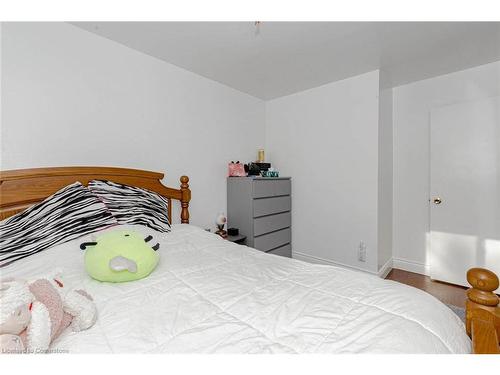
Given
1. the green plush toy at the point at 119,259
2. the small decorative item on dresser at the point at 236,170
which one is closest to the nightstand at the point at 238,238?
the small decorative item on dresser at the point at 236,170

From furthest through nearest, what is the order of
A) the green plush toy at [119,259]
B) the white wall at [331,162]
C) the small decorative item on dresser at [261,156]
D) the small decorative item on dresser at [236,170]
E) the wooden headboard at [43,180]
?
the small decorative item on dresser at [261,156]
the small decorative item on dresser at [236,170]
the white wall at [331,162]
the wooden headboard at [43,180]
the green plush toy at [119,259]

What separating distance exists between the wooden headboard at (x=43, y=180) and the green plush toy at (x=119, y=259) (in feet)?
2.42

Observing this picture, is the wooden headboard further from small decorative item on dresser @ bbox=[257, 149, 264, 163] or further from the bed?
small decorative item on dresser @ bbox=[257, 149, 264, 163]

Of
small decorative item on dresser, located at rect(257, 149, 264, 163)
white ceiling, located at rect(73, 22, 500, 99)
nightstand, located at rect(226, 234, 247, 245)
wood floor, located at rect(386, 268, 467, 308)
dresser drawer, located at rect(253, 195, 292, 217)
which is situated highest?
white ceiling, located at rect(73, 22, 500, 99)

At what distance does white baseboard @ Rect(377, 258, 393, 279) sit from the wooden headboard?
8.36 feet

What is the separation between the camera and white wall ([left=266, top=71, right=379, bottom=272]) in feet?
8.63

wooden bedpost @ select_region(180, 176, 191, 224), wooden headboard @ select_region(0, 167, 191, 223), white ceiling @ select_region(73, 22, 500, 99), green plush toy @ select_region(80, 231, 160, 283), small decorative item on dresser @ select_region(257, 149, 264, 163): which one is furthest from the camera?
small decorative item on dresser @ select_region(257, 149, 264, 163)

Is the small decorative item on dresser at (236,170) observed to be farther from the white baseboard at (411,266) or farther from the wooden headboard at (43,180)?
the white baseboard at (411,266)

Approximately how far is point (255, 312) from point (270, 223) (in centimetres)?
206

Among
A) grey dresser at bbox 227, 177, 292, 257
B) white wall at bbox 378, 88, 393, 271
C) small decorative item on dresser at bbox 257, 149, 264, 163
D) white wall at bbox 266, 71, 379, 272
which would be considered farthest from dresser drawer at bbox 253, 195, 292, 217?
white wall at bbox 378, 88, 393, 271

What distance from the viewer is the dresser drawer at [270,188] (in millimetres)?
2680

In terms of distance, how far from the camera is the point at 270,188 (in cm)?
288

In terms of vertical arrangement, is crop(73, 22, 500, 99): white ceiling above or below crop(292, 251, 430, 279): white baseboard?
above

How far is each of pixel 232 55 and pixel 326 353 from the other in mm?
2271
